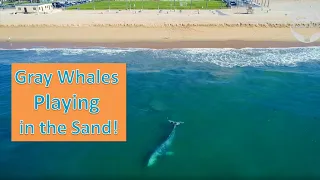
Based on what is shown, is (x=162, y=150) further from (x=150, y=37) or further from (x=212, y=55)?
(x=150, y=37)

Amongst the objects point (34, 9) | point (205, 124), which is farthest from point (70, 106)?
point (34, 9)

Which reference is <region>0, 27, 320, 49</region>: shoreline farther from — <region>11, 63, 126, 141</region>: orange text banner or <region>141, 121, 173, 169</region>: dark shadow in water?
<region>141, 121, 173, 169</region>: dark shadow in water

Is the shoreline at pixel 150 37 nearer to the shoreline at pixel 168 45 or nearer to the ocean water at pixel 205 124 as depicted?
the shoreline at pixel 168 45

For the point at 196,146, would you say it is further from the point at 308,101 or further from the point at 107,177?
the point at 308,101

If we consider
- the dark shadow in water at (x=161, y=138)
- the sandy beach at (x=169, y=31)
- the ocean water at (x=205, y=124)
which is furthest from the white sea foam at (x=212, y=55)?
the dark shadow in water at (x=161, y=138)

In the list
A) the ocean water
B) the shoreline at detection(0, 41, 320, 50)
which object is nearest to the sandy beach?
the shoreline at detection(0, 41, 320, 50)
